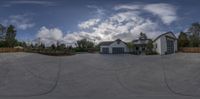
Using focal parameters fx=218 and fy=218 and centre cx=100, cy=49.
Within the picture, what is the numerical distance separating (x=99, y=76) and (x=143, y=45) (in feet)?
7.02

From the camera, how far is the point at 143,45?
28.3 feet

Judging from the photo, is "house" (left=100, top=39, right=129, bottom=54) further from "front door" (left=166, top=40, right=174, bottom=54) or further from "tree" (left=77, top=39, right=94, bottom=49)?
"front door" (left=166, top=40, right=174, bottom=54)

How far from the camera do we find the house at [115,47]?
8.04 meters

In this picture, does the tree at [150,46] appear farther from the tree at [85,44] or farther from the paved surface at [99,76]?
the tree at [85,44]

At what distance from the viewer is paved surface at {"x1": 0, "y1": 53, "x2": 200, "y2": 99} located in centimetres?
680

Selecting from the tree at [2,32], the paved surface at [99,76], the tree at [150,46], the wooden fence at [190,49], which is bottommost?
the paved surface at [99,76]

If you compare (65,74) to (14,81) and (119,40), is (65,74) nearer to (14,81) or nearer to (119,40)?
(14,81)

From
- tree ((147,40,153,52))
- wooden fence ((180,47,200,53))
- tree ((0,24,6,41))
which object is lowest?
wooden fence ((180,47,200,53))

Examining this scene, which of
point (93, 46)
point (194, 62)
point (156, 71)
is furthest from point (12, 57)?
point (194, 62)

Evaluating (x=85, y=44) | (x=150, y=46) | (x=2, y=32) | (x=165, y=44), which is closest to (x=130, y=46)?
(x=150, y=46)

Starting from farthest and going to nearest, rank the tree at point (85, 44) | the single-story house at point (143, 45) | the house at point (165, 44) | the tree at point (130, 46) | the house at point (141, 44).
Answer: the tree at point (85, 44)
the house at point (165, 44)
the house at point (141, 44)
the single-story house at point (143, 45)
the tree at point (130, 46)

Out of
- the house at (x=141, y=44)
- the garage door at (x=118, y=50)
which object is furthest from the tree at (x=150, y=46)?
the garage door at (x=118, y=50)

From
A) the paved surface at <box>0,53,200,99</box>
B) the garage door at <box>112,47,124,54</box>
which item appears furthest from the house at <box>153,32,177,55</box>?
the garage door at <box>112,47,124,54</box>

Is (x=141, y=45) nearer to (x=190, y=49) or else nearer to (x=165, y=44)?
(x=165, y=44)
